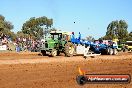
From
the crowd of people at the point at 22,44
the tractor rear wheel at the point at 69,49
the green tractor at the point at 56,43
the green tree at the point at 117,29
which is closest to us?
the tractor rear wheel at the point at 69,49

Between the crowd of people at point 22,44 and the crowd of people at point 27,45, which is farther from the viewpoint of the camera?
the crowd of people at point 27,45

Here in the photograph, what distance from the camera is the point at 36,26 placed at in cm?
8450

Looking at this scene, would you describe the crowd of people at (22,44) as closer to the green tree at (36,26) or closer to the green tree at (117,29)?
the green tree at (36,26)

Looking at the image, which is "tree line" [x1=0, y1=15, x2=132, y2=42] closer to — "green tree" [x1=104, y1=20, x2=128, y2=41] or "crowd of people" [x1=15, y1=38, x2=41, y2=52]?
"green tree" [x1=104, y1=20, x2=128, y2=41]

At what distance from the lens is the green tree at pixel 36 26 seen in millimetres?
81500

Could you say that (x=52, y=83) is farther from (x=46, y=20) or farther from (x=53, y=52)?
(x=46, y=20)

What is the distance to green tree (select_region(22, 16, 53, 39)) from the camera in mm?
81500

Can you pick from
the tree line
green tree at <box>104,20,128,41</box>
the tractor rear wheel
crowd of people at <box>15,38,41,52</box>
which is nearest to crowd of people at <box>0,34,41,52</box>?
crowd of people at <box>15,38,41,52</box>

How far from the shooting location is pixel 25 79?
492 inches

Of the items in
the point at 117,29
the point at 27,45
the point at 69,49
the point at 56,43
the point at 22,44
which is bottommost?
the point at 69,49

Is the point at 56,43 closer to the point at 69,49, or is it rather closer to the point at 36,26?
the point at 69,49

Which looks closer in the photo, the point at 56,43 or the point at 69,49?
the point at 69,49

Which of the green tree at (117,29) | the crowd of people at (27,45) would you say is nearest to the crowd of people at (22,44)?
the crowd of people at (27,45)

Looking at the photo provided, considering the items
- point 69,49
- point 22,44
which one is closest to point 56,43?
point 69,49
